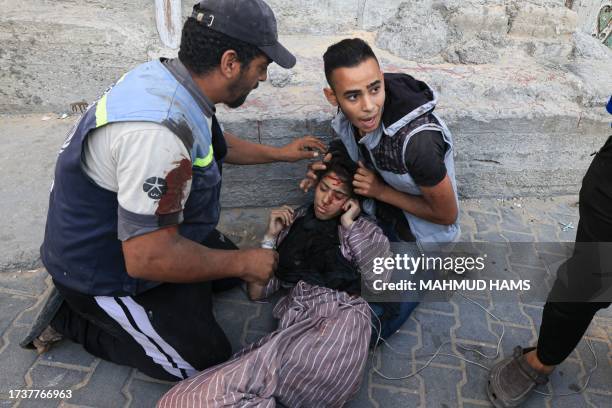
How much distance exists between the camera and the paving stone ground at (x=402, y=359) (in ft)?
7.98

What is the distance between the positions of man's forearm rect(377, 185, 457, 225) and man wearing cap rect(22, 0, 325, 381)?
0.87 metres

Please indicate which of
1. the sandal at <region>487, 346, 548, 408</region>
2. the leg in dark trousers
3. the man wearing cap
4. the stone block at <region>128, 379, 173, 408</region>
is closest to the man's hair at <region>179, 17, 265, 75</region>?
the man wearing cap

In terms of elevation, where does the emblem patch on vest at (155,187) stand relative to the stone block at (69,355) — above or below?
above

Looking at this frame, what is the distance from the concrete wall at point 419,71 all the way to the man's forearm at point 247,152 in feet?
0.95

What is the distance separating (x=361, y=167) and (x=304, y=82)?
1244 mm

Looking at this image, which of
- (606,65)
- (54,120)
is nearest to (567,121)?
(606,65)

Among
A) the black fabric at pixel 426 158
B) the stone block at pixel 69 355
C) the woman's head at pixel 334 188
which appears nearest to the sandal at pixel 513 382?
the black fabric at pixel 426 158

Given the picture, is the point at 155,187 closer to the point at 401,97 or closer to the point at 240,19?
the point at 240,19

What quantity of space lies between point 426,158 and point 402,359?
45.3 inches

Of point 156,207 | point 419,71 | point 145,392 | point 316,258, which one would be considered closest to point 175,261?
point 156,207

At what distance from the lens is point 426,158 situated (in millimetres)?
2457

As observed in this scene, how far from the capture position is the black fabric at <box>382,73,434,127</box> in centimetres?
253

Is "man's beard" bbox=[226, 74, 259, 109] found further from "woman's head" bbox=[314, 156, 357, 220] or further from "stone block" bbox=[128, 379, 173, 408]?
"stone block" bbox=[128, 379, 173, 408]

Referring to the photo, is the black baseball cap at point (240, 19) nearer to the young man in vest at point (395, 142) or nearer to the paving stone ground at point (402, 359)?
the young man in vest at point (395, 142)
